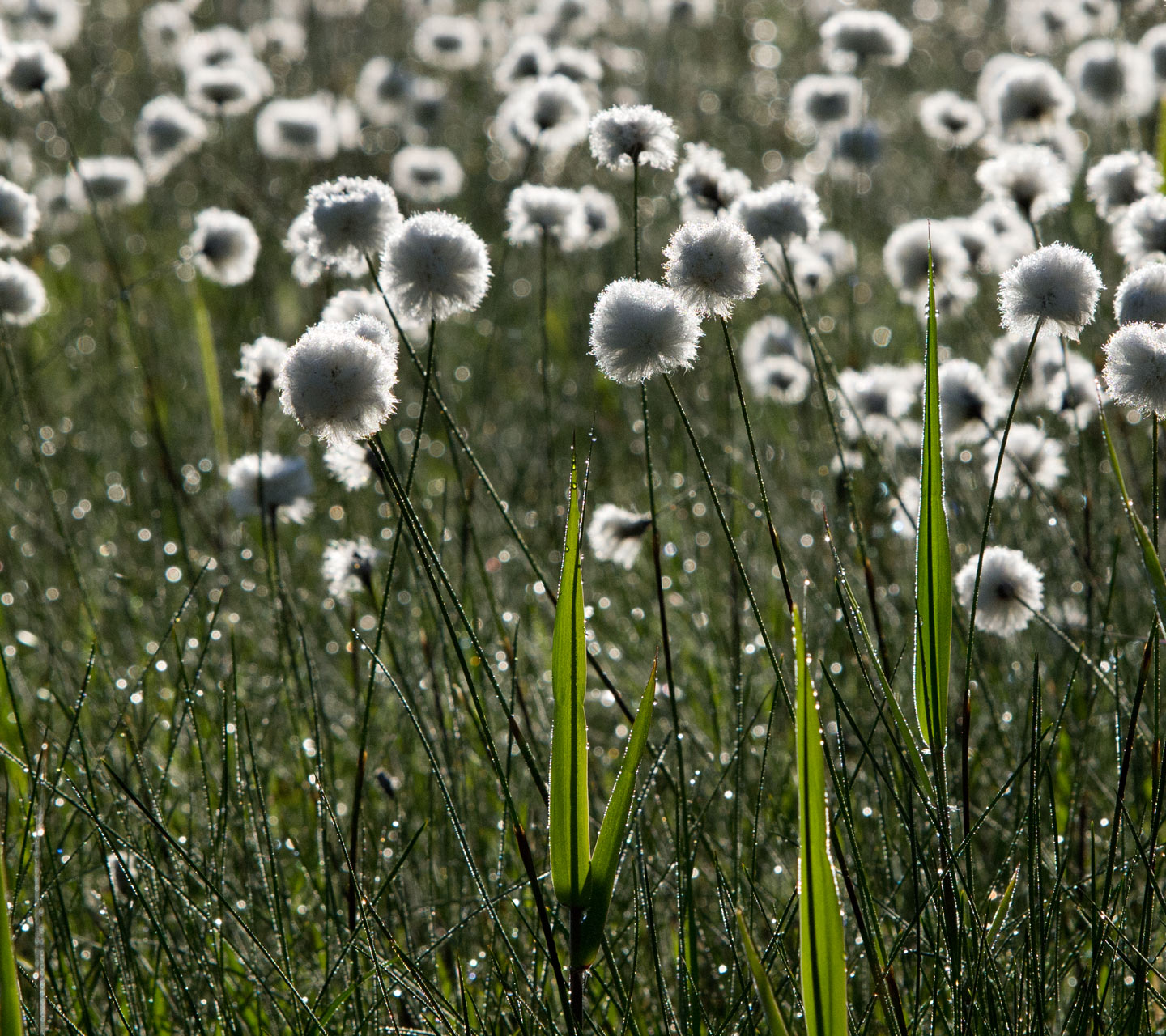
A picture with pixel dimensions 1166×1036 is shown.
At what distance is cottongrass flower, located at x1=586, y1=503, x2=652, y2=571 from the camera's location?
1444mm

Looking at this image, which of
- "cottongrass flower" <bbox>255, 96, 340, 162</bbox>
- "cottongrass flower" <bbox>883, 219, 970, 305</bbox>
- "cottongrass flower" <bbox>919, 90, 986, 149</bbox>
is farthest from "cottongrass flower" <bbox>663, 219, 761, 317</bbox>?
"cottongrass flower" <bbox>255, 96, 340, 162</bbox>

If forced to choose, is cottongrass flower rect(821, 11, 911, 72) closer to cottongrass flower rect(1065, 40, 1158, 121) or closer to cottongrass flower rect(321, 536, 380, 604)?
cottongrass flower rect(1065, 40, 1158, 121)

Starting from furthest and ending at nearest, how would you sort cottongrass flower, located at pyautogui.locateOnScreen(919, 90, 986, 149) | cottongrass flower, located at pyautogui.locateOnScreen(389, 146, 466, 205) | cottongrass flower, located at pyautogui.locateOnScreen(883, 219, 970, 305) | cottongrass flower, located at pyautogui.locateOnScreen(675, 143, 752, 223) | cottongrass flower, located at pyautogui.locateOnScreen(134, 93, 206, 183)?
cottongrass flower, located at pyautogui.locateOnScreen(389, 146, 466, 205), cottongrass flower, located at pyautogui.locateOnScreen(134, 93, 206, 183), cottongrass flower, located at pyautogui.locateOnScreen(919, 90, 986, 149), cottongrass flower, located at pyautogui.locateOnScreen(883, 219, 970, 305), cottongrass flower, located at pyautogui.locateOnScreen(675, 143, 752, 223)

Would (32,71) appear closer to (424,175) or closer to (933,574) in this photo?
(424,175)

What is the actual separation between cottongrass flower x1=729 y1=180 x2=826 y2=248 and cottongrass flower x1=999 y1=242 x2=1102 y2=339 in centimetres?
37

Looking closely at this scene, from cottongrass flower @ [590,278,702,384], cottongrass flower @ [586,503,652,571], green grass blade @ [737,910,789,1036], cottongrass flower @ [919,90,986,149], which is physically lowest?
green grass blade @ [737,910,789,1036]

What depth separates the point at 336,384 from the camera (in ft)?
2.82

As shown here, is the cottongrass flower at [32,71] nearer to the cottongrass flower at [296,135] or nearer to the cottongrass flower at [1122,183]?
the cottongrass flower at [296,135]

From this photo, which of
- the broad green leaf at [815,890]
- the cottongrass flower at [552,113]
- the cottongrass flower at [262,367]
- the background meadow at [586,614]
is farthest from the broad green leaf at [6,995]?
the cottongrass flower at [552,113]

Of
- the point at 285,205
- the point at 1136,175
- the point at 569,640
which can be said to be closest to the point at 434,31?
the point at 285,205

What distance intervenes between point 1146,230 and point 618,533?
2.11ft

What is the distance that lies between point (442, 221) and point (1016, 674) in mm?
1012

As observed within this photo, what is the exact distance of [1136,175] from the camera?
1.47m

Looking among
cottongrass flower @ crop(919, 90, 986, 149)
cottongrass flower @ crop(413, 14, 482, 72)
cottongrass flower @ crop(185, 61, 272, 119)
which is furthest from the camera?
cottongrass flower @ crop(413, 14, 482, 72)
